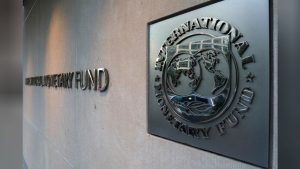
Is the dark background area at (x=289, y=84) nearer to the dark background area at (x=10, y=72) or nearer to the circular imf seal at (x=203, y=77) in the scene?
the circular imf seal at (x=203, y=77)

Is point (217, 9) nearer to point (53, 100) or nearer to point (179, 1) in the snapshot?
point (179, 1)

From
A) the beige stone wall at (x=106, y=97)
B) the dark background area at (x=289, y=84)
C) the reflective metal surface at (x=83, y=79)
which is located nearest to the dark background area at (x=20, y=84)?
the dark background area at (x=289, y=84)

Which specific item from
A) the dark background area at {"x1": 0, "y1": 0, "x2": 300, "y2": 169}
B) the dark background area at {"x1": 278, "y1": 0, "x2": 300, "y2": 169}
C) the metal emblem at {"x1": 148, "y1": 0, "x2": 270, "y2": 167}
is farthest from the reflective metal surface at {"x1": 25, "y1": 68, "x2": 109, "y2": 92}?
the dark background area at {"x1": 278, "y1": 0, "x2": 300, "y2": 169}

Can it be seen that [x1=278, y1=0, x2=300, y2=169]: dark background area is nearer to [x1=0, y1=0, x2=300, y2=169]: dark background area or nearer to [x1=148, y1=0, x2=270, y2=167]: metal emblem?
[x1=0, y1=0, x2=300, y2=169]: dark background area

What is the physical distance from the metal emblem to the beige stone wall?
8 centimetres

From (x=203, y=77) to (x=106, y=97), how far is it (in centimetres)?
123

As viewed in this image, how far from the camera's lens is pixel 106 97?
246 centimetres

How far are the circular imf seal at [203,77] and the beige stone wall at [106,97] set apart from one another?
5.7 inches

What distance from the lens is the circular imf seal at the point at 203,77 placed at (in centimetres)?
124

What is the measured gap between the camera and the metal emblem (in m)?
1.15

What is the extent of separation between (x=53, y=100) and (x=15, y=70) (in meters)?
3.23

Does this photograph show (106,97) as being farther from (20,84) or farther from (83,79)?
(20,84)

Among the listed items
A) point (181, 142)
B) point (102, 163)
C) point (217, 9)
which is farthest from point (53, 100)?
point (217, 9)

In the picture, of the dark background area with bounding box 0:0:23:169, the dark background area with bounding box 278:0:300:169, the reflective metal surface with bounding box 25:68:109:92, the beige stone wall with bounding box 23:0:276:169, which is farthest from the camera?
the reflective metal surface with bounding box 25:68:109:92
